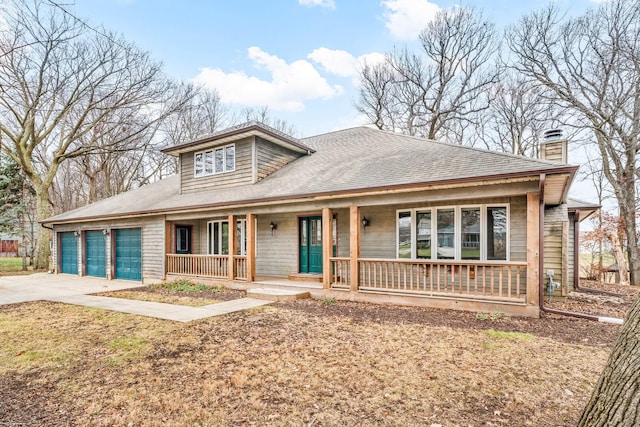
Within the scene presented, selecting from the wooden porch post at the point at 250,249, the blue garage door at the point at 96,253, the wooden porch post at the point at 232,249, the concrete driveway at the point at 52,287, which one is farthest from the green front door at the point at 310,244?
the blue garage door at the point at 96,253

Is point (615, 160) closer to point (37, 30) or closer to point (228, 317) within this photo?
point (228, 317)

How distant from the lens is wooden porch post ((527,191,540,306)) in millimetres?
6504

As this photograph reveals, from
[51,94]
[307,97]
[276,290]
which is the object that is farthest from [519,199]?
[307,97]

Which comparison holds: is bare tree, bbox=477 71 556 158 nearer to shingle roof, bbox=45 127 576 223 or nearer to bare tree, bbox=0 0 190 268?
shingle roof, bbox=45 127 576 223

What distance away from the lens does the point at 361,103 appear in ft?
78.7

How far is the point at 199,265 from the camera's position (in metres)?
11.9

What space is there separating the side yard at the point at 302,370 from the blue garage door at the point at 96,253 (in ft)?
27.8

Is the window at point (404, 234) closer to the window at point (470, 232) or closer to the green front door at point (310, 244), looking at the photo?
the window at point (470, 232)

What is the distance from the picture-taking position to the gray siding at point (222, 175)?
1237 centimetres

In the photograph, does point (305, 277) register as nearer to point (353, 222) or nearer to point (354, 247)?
point (354, 247)

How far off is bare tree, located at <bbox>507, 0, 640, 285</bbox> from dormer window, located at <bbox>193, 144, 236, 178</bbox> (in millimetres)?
14174

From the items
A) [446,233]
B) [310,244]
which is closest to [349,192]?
[446,233]

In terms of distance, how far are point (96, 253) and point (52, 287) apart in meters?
3.15

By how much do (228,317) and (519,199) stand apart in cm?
702
